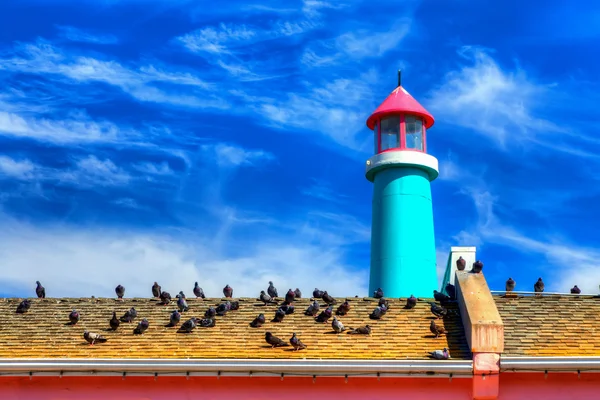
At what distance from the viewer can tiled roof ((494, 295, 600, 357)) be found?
20.0 m

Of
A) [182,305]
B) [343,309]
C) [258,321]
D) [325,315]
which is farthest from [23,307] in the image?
[343,309]

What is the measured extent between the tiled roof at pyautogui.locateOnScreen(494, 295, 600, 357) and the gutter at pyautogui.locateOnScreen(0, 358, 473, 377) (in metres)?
1.88

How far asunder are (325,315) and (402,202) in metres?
8.00

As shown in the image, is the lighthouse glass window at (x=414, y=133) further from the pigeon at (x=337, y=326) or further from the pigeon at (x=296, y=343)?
the pigeon at (x=296, y=343)

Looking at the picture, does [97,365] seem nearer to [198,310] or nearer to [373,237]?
[198,310]

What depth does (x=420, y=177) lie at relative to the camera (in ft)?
96.7

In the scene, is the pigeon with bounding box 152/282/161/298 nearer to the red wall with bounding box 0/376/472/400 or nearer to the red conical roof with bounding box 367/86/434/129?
the red wall with bounding box 0/376/472/400

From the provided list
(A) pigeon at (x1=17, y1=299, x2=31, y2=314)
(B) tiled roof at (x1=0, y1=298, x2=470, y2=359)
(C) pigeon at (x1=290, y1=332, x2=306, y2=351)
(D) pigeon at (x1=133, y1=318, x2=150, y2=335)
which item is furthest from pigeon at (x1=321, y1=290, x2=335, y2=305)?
(A) pigeon at (x1=17, y1=299, x2=31, y2=314)

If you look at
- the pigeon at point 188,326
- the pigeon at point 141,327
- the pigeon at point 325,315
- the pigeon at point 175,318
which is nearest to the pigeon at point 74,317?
A: the pigeon at point 141,327

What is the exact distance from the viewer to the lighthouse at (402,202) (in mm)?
28328

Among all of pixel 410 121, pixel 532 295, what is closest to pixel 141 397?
pixel 532 295

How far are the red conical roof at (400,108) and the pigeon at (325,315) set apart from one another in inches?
400

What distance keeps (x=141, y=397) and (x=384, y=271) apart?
1071 cm

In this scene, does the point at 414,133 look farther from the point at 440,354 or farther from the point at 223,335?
the point at 440,354
